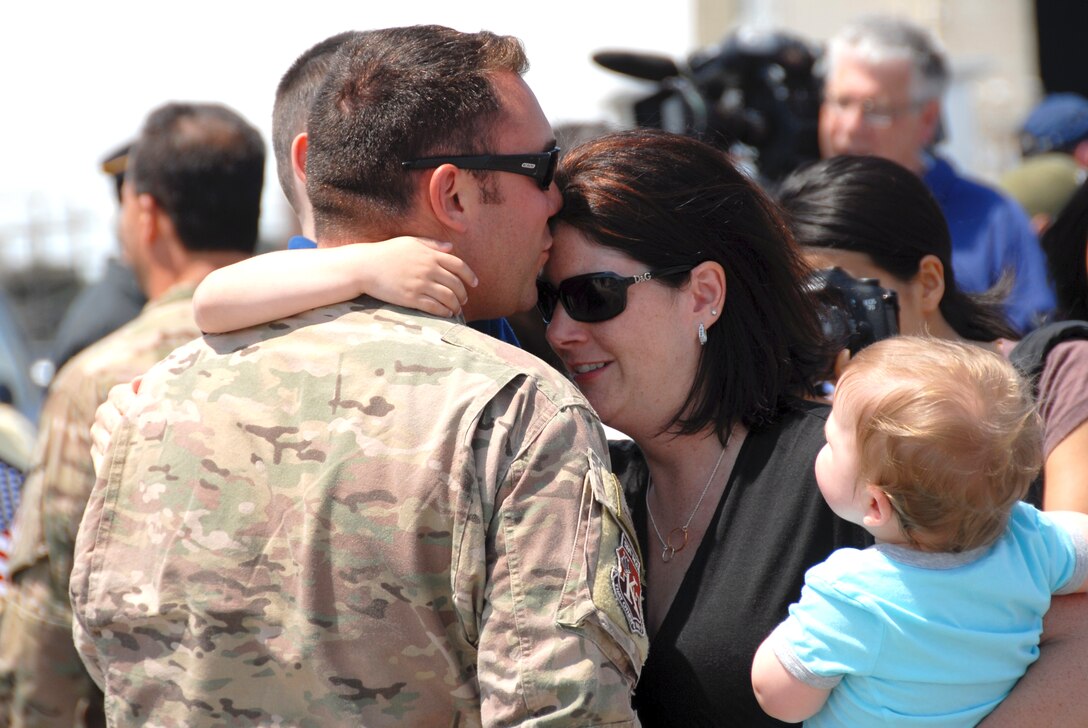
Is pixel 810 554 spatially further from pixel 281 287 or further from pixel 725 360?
pixel 281 287

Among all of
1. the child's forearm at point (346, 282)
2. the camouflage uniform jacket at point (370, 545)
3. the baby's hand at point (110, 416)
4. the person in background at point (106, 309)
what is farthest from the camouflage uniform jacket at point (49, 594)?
the person in background at point (106, 309)

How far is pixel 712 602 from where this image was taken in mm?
1938

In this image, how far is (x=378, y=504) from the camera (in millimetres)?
1584

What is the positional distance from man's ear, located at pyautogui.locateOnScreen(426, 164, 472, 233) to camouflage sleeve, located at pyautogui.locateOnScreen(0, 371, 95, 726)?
1.17 metres

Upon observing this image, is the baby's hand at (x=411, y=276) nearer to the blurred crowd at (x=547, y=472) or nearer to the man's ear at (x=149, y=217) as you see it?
the blurred crowd at (x=547, y=472)

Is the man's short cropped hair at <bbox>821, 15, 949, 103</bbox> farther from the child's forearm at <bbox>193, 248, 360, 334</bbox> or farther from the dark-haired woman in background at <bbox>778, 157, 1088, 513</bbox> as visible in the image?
the child's forearm at <bbox>193, 248, 360, 334</bbox>

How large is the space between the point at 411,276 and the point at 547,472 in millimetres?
361

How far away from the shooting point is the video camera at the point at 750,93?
460 cm

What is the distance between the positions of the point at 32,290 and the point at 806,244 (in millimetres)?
8591

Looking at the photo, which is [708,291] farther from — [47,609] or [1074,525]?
[47,609]

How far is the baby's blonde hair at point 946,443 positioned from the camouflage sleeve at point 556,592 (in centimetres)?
40

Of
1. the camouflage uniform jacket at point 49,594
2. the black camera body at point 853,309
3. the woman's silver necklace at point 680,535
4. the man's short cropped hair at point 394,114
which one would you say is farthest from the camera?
the camouflage uniform jacket at point 49,594

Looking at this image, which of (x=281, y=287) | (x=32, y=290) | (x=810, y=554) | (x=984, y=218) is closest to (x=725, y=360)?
(x=810, y=554)

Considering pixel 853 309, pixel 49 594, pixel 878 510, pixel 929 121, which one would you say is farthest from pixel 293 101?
pixel 929 121
